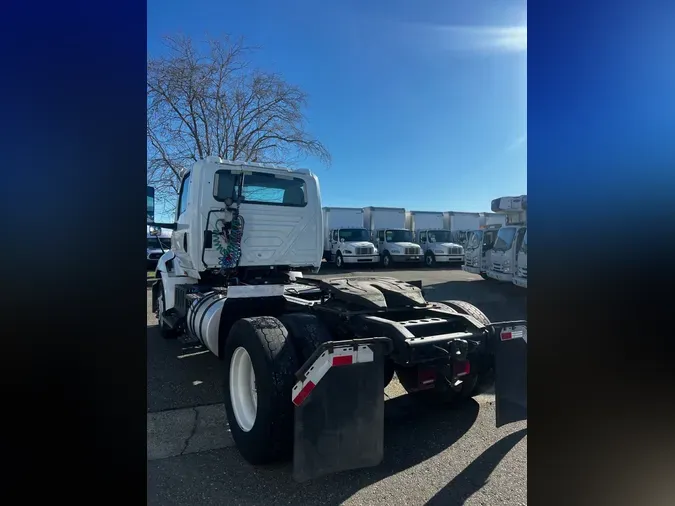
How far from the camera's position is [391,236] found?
23.2 metres

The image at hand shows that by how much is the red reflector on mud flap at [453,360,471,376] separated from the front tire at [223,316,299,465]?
4.07 feet

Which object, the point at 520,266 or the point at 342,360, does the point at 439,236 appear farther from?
the point at 342,360

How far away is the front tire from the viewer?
2.86m

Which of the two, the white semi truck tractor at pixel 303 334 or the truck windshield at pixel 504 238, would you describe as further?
the truck windshield at pixel 504 238

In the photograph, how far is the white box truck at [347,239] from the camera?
21562 mm

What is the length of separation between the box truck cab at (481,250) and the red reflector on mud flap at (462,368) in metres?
12.2

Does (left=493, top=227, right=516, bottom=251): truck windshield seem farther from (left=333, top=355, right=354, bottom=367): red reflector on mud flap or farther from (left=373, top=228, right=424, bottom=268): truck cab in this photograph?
(left=333, top=355, right=354, bottom=367): red reflector on mud flap

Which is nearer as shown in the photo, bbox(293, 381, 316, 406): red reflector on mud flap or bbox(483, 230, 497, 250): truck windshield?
bbox(293, 381, 316, 406): red reflector on mud flap

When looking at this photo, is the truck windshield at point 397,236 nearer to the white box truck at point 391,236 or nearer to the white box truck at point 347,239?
the white box truck at point 391,236

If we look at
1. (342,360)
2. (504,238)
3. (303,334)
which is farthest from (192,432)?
(504,238)

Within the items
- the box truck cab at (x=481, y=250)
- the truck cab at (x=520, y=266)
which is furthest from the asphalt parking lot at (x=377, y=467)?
the box truck cab at (x=481, y=250)

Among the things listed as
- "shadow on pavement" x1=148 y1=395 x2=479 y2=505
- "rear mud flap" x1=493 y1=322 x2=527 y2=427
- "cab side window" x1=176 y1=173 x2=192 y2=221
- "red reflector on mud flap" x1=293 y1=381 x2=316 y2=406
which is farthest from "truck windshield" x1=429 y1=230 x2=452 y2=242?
"red reflector on mud flap" x1=293 y1=381 x2=316 y2=406
